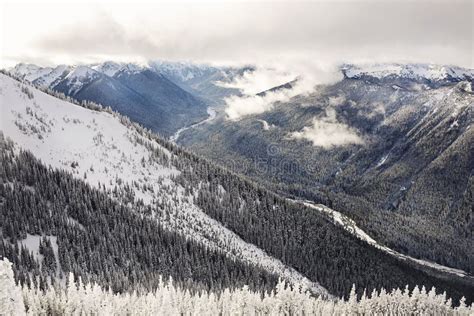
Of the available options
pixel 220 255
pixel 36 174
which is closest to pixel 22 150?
pixel 36 174

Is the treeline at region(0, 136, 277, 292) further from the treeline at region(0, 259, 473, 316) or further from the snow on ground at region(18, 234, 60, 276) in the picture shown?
the treeline at region(0, 259, 473, 316)

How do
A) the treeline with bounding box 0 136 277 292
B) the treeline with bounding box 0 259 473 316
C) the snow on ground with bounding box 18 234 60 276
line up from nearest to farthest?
1. the treeline with bounding box 0 259 473 316
2. the snow on ground with bounding box 18 234 60 276
3. the treeline with bounding box 0 136 277 292

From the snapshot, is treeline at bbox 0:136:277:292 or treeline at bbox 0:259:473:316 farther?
treeline at bbox 0:136:277:292

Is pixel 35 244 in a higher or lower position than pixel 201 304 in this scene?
higher

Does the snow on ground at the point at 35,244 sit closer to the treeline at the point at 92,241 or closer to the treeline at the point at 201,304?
the treeline at the point at 92,241

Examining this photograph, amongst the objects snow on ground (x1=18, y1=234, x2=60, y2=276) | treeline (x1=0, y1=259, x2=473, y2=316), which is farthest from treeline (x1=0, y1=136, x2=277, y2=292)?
treeline (x1=0, y1=259, x2=473, y2=316)

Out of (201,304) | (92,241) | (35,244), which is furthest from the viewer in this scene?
(92,241)

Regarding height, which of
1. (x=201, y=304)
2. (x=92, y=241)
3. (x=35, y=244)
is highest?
(x=35, y=244)

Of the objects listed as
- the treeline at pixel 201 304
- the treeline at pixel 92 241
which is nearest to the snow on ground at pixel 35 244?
the treeline at pixel 92 241

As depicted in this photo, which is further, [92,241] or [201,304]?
[92,241]

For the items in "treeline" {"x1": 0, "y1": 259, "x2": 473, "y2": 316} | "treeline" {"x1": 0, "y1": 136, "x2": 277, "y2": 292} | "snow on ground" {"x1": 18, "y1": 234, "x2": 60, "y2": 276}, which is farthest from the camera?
"treeline" {"x1": 0, "y1": 136, "x2": 277, "y2": 292}

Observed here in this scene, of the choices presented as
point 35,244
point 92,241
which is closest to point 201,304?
point 35,244

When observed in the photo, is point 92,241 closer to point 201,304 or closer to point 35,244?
point 35,244

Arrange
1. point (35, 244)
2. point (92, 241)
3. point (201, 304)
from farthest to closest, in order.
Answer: point (92, 241) < point (35, 244) < point (201, 304)
